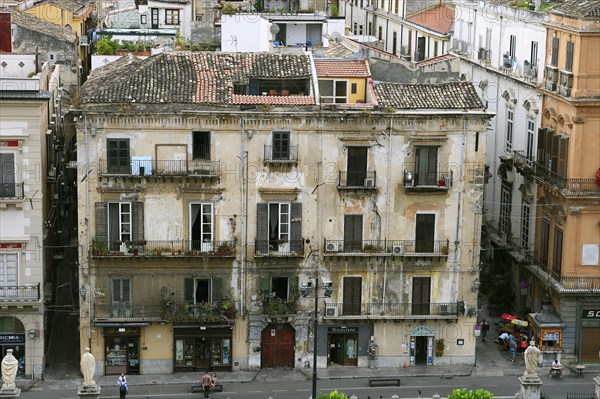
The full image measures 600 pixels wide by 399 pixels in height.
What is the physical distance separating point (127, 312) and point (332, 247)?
39.9 feet

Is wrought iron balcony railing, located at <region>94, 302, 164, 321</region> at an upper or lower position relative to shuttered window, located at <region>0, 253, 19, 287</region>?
lower

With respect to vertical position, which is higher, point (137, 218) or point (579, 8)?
point (579, 8)

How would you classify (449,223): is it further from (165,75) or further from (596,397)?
(165,75)

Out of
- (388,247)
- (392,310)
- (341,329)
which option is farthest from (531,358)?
(341,329)

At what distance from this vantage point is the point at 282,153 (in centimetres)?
7200

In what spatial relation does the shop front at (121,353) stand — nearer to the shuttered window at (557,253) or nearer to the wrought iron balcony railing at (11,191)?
the wrought iron balcony railing at (11,191)

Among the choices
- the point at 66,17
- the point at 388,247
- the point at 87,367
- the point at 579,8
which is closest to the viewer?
the point at 87,367

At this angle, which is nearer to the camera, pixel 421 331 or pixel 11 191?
pixel 11 191

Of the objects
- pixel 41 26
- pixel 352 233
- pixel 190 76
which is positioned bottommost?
pixel 352 233

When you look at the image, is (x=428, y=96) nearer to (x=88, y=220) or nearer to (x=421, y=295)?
(x=421, y=295)

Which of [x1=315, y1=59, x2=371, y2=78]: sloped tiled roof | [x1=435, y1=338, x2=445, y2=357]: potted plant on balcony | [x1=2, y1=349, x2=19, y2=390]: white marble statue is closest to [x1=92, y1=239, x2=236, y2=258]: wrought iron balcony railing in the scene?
[x1=2, y1=349, x2=19, y2=390]: white marble statue

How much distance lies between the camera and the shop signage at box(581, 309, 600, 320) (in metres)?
75.6

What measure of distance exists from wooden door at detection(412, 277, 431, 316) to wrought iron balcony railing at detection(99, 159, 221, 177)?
43.1 ft

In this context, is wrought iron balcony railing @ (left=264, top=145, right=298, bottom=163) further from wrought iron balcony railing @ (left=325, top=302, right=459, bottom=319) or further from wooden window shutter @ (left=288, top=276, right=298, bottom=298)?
wrought iron balcony railing @ (left=325, top=302, right=459, bottom=319)
